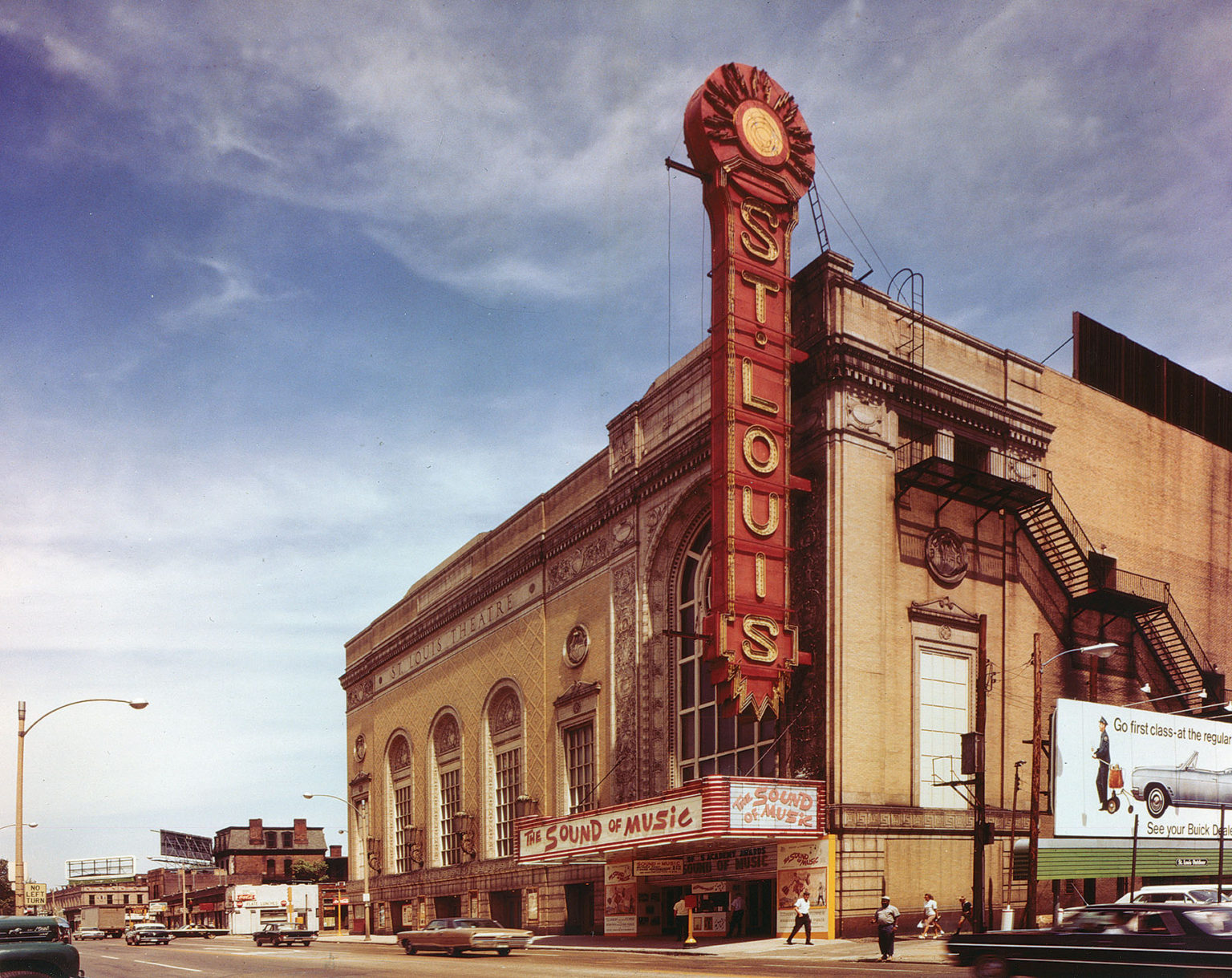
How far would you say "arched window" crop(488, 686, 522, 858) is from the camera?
5403cm

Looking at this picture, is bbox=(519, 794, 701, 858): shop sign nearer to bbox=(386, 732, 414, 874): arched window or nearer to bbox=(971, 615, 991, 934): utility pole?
bbox=(971, 615, 991, 934): utility pole

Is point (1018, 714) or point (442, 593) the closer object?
point (1018, 714)

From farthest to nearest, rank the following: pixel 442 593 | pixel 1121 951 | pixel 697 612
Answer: pixel 442 593, pixel 697 612, pixel 1121 951

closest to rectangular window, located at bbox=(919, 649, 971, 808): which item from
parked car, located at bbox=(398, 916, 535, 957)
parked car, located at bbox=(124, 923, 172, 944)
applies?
parked car, located at bbox=(398, 916, 535, 957)

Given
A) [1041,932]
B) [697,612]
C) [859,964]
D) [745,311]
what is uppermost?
[745,311]

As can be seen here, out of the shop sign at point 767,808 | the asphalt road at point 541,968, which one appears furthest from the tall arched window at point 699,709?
the asphalt road at point 541,968

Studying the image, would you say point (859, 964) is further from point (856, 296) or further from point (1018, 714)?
point (856, 296)

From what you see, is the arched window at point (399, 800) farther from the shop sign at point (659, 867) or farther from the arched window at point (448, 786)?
the shop sign at point (659, 867)

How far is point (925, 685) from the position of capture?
36.0 metres

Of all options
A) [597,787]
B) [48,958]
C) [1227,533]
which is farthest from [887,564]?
[48,958]

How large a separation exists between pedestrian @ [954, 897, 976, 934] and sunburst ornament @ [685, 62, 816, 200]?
2152cm

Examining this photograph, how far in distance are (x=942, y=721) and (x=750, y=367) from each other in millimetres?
12113

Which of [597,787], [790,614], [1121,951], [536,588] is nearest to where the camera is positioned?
[1121,951]

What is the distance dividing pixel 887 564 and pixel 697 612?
8.13m
